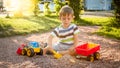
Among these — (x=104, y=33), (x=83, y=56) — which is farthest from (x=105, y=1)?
(x=83, y=56)

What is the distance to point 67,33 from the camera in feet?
22.1

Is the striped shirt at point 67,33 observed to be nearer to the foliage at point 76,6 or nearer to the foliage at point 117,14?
the foliage at point 117,14

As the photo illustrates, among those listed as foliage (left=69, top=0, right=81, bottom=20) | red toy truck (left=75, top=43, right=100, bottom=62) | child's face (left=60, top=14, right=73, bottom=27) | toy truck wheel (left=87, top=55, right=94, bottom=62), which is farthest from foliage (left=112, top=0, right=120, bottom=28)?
child's face (left=60, top=14, right=73, bottom=27)

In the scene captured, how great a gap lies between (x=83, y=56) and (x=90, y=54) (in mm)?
207

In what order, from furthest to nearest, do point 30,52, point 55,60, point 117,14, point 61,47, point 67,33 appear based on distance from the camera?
point 117,14 < point 30,52 < point 55,60 < point 61,47 < point 67,33

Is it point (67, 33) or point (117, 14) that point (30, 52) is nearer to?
point (67, 33)

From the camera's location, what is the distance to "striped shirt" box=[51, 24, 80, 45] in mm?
6738

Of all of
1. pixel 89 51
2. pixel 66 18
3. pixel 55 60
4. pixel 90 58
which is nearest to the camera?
pixel 66 18

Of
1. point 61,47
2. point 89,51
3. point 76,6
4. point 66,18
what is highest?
point 66,18

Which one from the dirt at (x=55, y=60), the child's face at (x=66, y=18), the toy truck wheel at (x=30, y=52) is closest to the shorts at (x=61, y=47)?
the dirt at (x=55, y=60)

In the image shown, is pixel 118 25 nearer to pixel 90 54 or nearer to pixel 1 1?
pixel 90 54

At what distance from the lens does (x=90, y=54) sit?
7.66m

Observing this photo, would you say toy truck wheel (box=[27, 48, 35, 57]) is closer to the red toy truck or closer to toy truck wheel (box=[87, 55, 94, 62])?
the red toy truck

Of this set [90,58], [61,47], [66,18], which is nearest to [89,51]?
[90,58]
